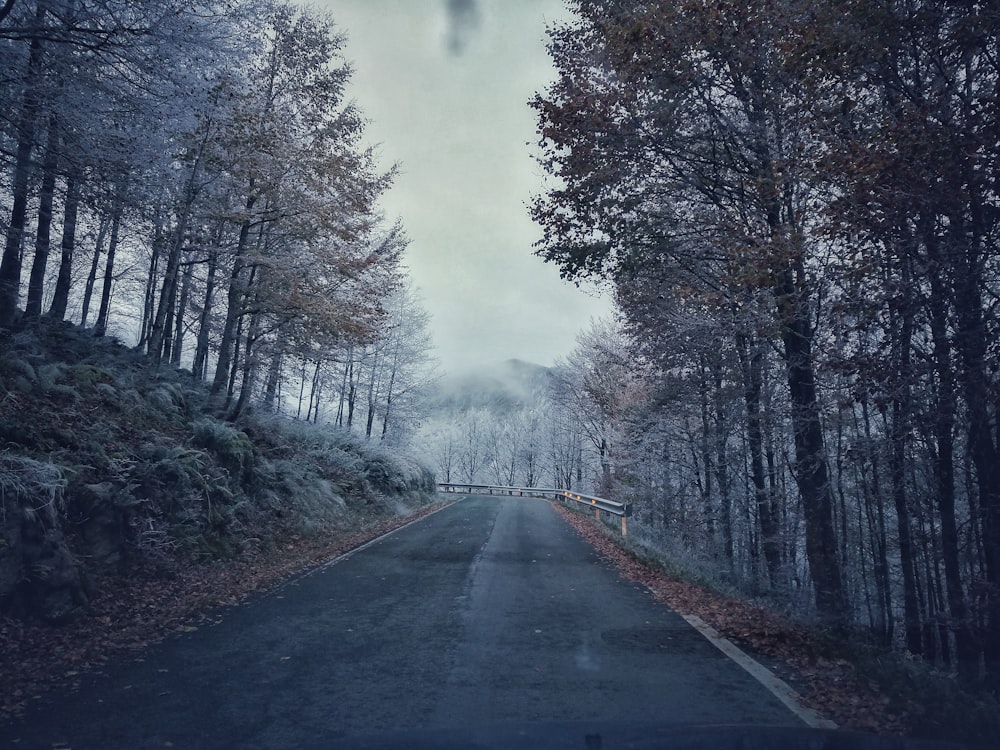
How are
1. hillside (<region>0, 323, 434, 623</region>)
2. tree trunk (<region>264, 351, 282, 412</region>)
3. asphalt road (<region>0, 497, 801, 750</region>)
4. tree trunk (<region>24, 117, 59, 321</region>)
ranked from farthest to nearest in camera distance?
1. tree trunk (<region>264, 351, 282, 412</region>)
2. tree trunk (<region>24, 117, 59, 321</region>)
3. hillside (<region>0, 323, 434, 623</region>)
4. asphalt road (<region>0, 497, 801, 750</region>)

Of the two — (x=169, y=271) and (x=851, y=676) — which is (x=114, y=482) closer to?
(x=169, y=271)

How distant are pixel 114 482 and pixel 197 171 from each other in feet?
28.9

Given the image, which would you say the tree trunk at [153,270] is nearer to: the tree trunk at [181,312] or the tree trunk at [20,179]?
the tree trunk at [181,312]

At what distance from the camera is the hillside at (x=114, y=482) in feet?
21.6

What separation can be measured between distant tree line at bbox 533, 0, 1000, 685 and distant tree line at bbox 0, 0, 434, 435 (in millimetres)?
5464

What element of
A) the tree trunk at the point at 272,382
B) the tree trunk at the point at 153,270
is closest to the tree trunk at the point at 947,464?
the tree trunk at the point at 153,270

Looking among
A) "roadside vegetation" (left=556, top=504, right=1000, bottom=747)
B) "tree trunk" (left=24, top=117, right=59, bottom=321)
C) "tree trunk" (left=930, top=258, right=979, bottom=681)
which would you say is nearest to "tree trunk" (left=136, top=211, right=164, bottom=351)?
"tree trunk" (left=24, top=117, right=59, bottom=321)

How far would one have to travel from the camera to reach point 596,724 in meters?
4.20

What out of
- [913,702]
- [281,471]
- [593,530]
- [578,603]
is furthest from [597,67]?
[593,530]

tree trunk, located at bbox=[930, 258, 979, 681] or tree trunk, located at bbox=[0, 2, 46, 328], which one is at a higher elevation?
tree trunk, located at bbox=[0, 2, 46, 328]

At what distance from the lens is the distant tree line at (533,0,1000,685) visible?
5.70 meters

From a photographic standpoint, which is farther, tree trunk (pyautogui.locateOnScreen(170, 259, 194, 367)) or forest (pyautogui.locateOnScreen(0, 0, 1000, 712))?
tree trunk (pyautogui.locateOnScreen(170, 259, 194, 367))

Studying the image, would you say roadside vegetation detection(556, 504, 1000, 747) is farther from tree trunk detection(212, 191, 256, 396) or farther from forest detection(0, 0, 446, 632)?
tree trunk detection(212, 191, 256, 396)

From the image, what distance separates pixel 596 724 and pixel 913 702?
2.49 metres
